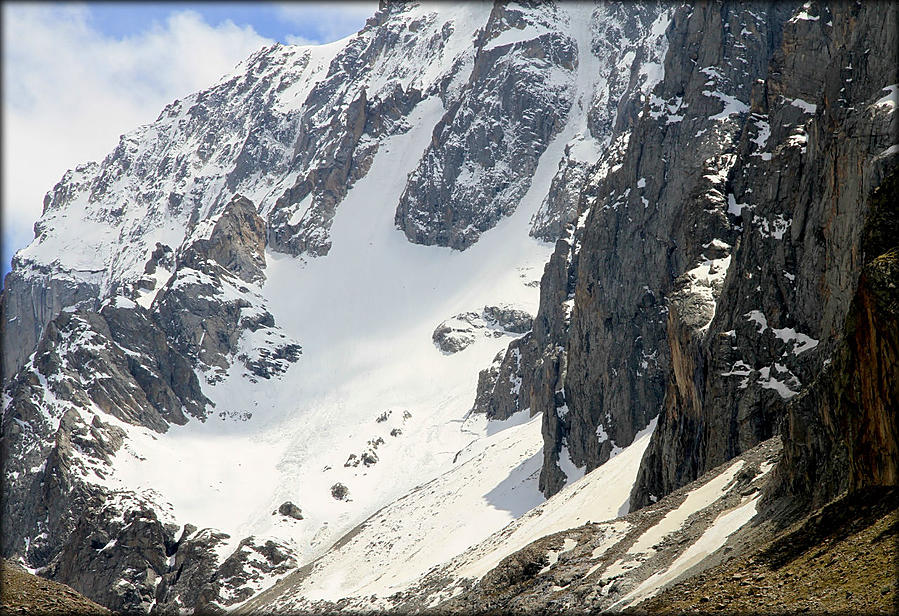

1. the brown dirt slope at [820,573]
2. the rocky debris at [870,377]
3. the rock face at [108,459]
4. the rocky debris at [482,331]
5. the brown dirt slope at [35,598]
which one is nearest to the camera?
the brown dirt slope at [820,573]

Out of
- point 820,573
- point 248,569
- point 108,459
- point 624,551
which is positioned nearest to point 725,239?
point 624,551

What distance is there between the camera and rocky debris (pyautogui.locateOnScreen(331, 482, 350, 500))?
471 feet

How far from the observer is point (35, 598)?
79.1 ft

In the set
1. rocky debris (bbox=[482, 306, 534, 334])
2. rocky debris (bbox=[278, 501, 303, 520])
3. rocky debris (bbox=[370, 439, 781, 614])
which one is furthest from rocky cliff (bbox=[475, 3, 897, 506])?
rocky debris (bbox=[482, 306, 534, 334])

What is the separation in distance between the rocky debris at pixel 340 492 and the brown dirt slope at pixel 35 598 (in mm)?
118201

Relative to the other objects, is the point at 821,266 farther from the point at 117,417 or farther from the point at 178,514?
the point at 117,417

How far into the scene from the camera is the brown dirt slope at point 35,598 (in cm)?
2294

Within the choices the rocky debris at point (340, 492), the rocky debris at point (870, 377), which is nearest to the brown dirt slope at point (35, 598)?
the rocky debris at point (870, 377)

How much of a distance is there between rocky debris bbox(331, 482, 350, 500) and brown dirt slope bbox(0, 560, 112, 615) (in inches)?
4654

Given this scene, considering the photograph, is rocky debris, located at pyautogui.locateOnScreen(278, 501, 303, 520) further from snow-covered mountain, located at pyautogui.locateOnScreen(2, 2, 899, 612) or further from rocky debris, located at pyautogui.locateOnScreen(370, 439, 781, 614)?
rocky debris, located at pyautogui.locateOnScreen(370, 439, 781, 614)

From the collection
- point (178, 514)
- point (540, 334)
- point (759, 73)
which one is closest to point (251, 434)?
point (178, 514)

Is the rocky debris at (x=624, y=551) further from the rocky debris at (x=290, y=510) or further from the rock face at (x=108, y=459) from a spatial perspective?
the rocky debris at (x=290, y=510)

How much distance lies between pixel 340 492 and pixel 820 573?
13044cm

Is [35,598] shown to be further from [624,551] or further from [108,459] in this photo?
[108,459]
